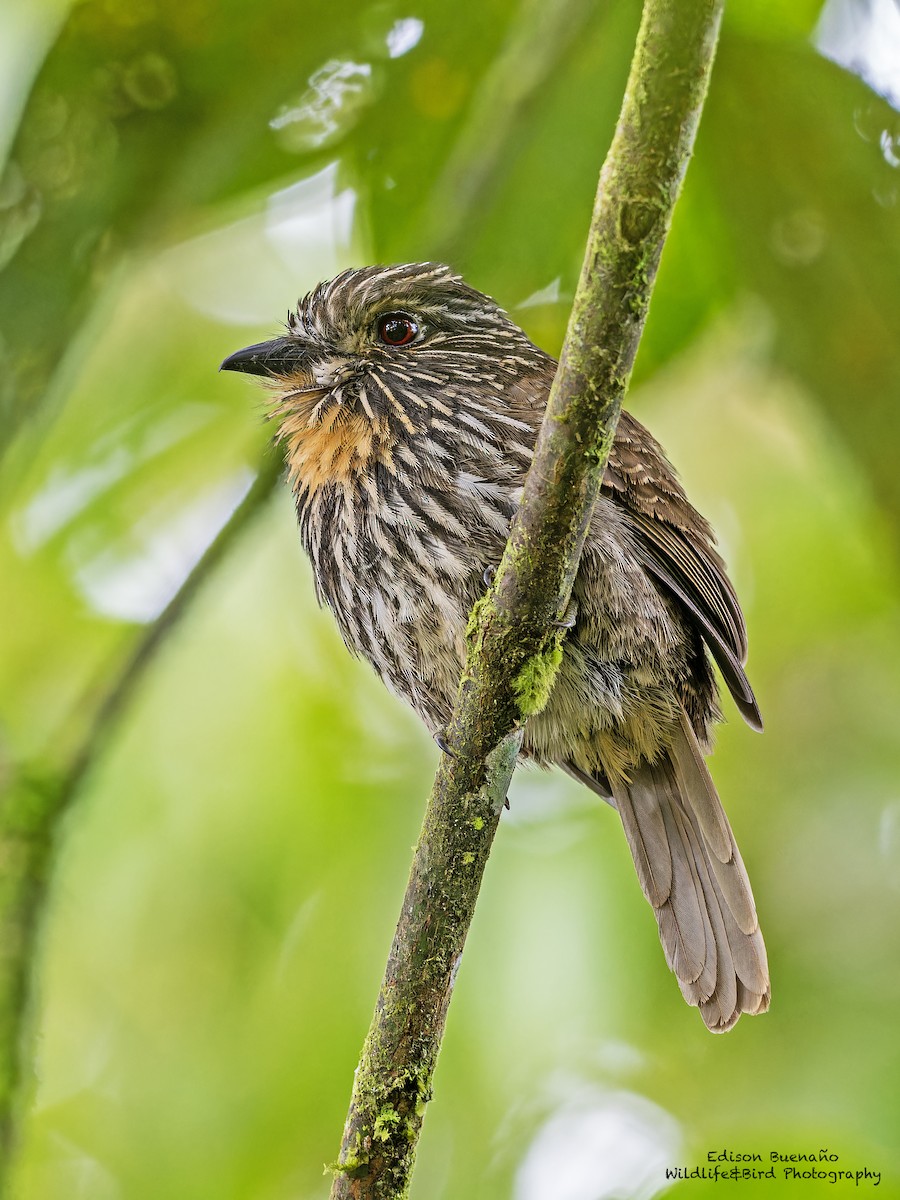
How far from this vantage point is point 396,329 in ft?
9.80

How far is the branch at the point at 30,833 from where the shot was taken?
7.96 feet

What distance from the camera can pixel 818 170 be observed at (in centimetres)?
272

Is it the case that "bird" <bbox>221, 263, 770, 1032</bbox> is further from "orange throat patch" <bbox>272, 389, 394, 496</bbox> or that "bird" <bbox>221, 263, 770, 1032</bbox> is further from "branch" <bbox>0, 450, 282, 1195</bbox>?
"branch" <bbox>0, 450, 282, 1195</bbox>

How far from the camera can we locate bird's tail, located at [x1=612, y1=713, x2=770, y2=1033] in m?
2.81

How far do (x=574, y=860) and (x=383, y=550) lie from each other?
1.63 metres

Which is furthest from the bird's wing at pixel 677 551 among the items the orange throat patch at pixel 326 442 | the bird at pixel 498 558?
the orange throat patch at pixel 326 442

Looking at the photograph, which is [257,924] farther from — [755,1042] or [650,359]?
[650,359]

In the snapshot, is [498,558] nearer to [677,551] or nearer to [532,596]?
[677,551]

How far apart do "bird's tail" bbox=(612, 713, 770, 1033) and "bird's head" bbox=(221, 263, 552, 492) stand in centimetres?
78

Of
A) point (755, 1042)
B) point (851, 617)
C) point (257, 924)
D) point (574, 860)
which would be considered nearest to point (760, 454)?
point (851, 617)

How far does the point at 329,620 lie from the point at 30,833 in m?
2.09

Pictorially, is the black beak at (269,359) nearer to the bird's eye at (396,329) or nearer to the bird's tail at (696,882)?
the bird's eye at (396,329)

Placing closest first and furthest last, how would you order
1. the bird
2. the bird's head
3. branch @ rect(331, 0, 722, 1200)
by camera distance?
branch @ rect(331, 0, 722, 1200)
the bird
the bird's head

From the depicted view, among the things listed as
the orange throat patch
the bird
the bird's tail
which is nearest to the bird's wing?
the bird
